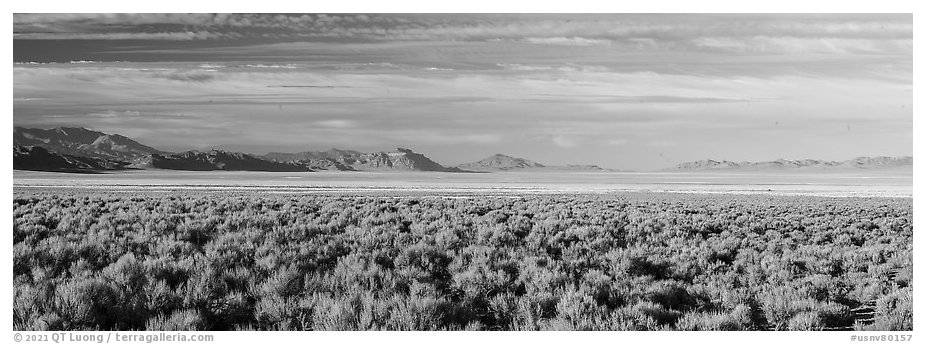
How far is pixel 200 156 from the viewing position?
15975cm

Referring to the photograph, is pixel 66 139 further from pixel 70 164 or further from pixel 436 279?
pixel 70 164

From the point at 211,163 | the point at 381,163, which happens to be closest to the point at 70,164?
the point at 211,163

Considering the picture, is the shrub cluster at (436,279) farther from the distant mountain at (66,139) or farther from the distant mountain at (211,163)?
the distant mountain at (211,163)

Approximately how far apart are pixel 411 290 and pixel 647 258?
14.8 ft

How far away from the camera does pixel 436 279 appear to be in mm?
8414

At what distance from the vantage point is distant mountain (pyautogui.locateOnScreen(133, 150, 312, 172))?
5541 inches

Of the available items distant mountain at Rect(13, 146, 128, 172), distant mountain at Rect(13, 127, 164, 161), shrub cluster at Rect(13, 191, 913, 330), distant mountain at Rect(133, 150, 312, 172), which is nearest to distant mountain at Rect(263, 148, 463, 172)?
distant mountain at Rect(133, 150, 312, 172)

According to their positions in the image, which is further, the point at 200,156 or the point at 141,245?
the point at 200,156

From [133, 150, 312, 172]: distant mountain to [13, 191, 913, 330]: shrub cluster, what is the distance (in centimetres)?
13203

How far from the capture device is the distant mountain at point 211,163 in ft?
462
